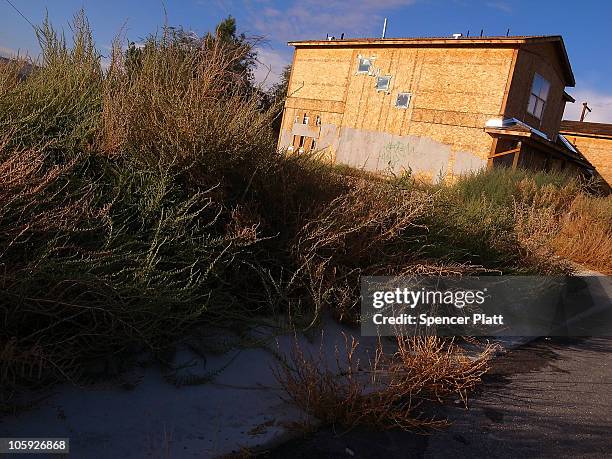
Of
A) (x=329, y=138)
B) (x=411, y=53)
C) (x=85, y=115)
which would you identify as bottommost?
(x=85, y=115)

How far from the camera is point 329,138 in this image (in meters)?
23.0

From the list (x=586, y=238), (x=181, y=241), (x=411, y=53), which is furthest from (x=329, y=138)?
(x=181, y=241)

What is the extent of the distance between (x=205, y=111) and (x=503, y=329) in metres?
3.76

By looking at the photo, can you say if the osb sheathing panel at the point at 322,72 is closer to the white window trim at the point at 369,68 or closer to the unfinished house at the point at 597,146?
the white window trim at the point at 369,68

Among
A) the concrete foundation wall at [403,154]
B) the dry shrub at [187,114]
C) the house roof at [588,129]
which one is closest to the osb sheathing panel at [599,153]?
the house roof at [588,129]

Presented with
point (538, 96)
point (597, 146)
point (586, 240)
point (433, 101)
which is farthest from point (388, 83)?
point (597, 146)

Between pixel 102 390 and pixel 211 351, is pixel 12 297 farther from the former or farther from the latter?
pixel 211 351

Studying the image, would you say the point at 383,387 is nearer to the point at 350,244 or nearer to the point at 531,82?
the point at 350,244

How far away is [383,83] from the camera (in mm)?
21406

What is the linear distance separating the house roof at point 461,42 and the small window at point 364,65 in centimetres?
59

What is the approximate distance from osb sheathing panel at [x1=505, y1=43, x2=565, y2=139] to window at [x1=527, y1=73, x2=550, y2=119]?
190 mm

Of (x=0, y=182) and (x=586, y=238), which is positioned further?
(x=586, y=238)

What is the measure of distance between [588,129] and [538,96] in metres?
12.8

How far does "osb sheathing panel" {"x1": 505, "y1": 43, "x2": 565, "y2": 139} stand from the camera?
1842 cm
